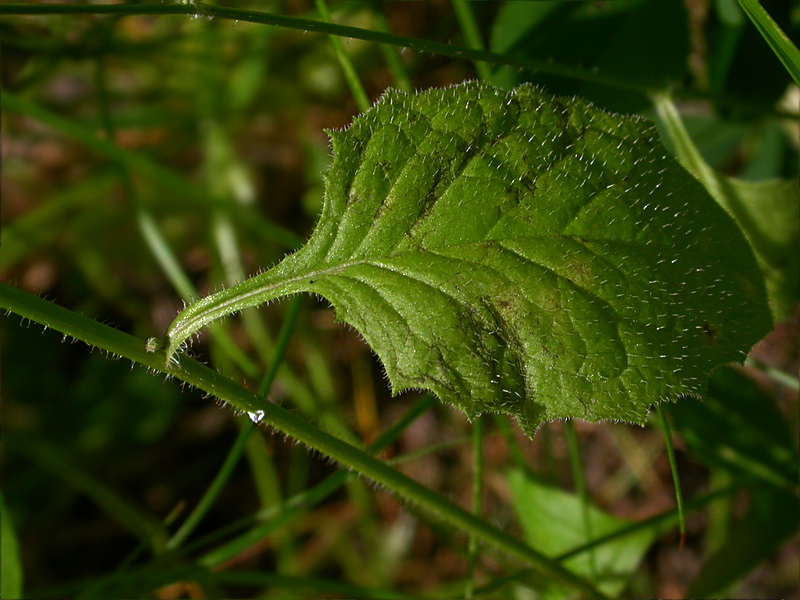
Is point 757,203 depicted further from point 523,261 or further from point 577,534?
point 577,534

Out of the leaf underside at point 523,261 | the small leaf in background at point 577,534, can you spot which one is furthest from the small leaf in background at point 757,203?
the small leaf in background at point 577,534

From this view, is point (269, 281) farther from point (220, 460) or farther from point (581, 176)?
point (220, 460)

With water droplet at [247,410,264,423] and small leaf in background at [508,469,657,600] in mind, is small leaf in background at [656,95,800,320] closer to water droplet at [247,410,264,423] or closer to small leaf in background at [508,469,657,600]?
small leaf in background at [508,469,657,600]

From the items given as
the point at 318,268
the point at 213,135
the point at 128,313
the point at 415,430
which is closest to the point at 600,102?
the point at 318,268

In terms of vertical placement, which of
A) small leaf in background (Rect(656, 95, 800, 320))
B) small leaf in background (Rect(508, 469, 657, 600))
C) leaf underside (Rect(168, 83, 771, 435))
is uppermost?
small leaf in background (Rect(656, 95, 800, 320))

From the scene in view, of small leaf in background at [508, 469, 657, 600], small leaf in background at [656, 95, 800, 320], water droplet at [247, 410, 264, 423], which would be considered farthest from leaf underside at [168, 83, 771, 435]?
small leaf in background at [508, 469, 657, 600]

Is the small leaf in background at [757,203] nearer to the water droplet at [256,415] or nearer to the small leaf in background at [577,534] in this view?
Answer: the small leaf in background at [577,534]
